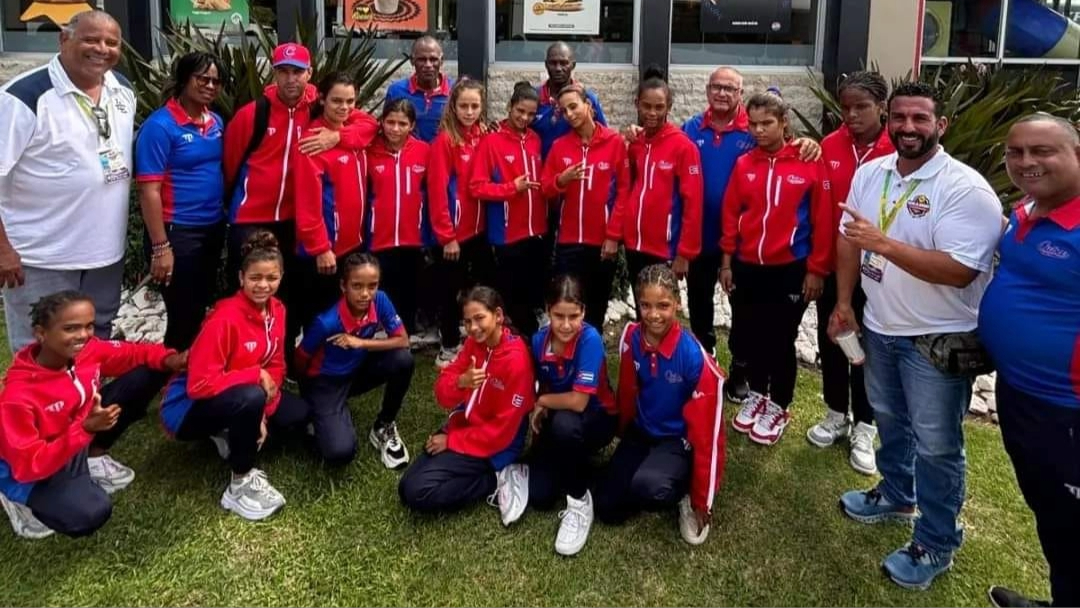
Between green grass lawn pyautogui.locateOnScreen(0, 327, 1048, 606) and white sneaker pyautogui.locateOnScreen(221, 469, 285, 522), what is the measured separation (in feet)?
0.15

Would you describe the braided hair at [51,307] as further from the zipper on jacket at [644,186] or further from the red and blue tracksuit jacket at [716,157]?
the red and blue tracksuit jacket at [716,157]

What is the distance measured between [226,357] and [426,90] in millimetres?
2323

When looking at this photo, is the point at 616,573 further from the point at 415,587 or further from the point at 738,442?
the point at 738,442

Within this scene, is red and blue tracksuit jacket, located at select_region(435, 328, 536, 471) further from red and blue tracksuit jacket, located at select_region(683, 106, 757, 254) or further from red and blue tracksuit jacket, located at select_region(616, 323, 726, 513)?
red and blue tracksuit jacket, located at select_region(683, 106, 757, 254)

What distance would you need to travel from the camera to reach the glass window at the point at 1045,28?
847cm

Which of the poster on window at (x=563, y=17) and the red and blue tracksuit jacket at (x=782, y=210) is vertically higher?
the poster on window at (x=563, y=17)

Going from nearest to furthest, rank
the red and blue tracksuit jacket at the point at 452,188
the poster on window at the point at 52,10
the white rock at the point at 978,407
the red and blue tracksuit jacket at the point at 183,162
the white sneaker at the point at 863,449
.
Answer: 1. the red and blue tracksuit jacket at the point at 183,162
2. the white sneaker at the point at 863,449
3. the red and blue tracksuit jacket at the point at 452,188
4. the white rock at the point at 978,407
5. the poster on window at the point at 52,10

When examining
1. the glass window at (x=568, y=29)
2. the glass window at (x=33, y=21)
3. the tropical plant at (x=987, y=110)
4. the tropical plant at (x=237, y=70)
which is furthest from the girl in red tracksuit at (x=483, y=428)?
the glass window at (x=33, y=21)

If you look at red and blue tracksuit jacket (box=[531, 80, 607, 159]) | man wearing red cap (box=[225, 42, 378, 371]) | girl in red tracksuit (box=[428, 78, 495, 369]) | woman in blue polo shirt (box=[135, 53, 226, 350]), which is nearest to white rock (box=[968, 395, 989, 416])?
red and blue tracksuit jacket (box=[531, 80, 607, 159])

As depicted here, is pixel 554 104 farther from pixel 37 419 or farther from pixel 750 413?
pixel 37 419

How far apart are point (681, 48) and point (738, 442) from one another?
16.8 feet

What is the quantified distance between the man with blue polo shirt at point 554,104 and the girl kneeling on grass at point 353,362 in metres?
1.39

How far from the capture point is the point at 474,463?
11.4ft

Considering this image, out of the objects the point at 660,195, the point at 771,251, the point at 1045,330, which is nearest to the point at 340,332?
the point at 660,195
